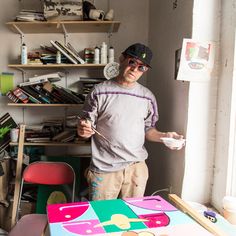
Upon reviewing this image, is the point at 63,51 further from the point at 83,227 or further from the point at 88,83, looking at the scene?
the point at 83,227

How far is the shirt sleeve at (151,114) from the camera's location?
151cm

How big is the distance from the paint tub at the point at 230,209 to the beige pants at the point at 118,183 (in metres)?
0.49

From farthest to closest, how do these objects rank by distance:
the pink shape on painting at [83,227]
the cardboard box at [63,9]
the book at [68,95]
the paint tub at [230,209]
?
1. the book at [68,95]
2. the cardboard box at [63,9]
3. the paint tub at [230,209]
4. the pink shape on painting at [83,227]

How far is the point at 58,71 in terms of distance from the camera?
241 centimetres

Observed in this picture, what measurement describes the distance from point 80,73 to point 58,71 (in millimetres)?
206

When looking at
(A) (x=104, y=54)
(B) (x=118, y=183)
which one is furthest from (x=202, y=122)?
(A) (x=104, y=54)

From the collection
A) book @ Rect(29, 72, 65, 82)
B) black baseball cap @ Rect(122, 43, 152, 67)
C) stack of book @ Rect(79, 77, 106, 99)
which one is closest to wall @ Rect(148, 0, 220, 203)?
black baseball cap @ Rect(122, 43, 152, 67)

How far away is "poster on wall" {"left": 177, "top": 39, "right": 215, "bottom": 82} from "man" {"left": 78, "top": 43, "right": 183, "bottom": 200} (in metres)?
0.19

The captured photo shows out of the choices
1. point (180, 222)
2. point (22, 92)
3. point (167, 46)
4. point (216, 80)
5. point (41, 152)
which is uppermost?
point (167, 46)

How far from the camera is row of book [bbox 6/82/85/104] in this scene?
7.27ft

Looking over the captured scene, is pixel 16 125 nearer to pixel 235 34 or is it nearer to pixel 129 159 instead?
pixel 129 159

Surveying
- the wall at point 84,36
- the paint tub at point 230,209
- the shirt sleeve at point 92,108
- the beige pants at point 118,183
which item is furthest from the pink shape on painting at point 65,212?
the wall at point 84,36

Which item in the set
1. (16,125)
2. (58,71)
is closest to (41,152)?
(16,125)

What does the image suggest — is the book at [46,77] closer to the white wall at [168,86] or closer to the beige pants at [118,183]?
the white wall at [168,86]
